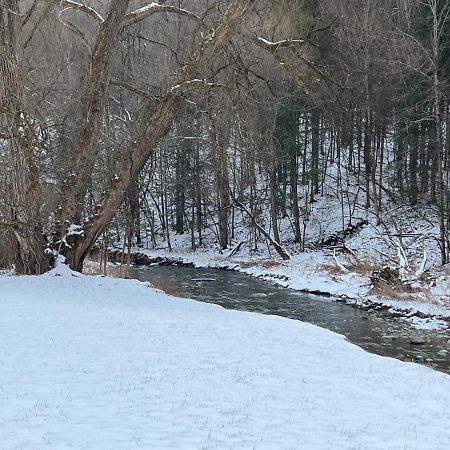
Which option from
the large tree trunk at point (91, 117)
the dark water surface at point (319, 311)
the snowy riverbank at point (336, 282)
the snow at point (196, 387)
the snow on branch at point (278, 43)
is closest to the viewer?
the snow at point (196, 387)

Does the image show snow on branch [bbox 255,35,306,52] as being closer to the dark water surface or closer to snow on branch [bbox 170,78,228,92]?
snow on branch [bbox 170,78,228,92]

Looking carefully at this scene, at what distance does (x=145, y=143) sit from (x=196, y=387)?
34.2 feet

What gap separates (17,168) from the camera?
51.8 feet

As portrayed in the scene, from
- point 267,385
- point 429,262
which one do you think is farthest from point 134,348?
point 429,262

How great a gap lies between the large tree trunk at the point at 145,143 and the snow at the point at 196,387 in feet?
15.7

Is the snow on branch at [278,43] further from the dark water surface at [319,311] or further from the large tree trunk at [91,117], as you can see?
the dark water surface at [319,311]

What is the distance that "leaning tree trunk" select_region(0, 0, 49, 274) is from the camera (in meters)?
15.0

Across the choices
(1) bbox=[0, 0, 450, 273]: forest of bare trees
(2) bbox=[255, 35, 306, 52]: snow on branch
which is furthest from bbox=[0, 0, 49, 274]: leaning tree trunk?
(2) bbox=[255, 35, 306, 52]: snow on branch

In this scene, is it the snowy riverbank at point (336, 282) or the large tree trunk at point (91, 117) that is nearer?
the snowy riverbank at point (336, 282)

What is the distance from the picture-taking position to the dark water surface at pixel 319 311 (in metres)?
12.1

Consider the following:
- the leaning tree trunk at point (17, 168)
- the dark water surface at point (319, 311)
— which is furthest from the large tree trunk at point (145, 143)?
the dark water surface at point (319, 311)

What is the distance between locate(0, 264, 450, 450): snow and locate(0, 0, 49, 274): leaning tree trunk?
4.35 meters

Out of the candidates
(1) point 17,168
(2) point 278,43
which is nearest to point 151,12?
(2) point 278,43

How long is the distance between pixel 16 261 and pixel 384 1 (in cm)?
Result: 2213
